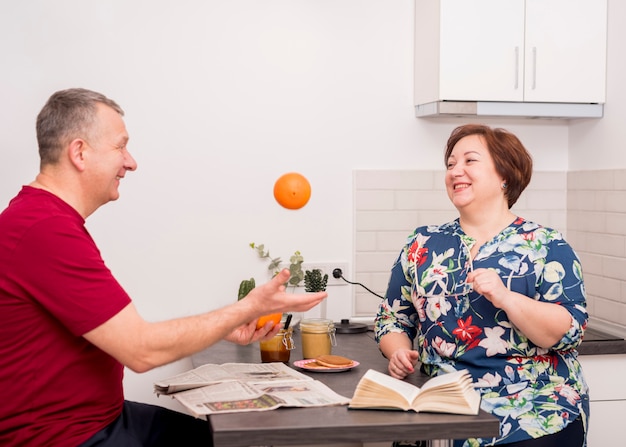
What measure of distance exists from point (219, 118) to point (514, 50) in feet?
3.86

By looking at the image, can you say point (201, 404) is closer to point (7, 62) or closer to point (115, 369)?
point (115, 369)

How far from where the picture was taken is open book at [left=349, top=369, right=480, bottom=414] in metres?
1.96

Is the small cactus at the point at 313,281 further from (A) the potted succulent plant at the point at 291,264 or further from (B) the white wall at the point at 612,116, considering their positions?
(B) the white wall at the point at 612,116

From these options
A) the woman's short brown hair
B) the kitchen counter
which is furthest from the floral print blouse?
the kitchen counter

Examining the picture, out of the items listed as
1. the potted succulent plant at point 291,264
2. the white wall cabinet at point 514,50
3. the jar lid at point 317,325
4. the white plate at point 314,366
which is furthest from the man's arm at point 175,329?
the white wall cabinet at point 514,50

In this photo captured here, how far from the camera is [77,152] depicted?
2057mm

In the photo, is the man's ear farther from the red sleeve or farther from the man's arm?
the man's arm

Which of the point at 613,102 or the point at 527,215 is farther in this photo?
the point at 527,215

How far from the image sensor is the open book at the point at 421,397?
1.96m

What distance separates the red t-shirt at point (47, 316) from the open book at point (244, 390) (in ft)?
0.83

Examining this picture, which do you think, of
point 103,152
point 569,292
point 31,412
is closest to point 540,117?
point 569,292

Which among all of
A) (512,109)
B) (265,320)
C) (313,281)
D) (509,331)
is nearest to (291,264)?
(313,281)

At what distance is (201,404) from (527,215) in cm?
207

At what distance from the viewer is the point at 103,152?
2088 mm
